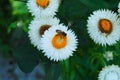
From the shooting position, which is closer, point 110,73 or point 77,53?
point 110,73

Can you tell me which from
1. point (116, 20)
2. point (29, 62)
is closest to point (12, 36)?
point (29, 62)

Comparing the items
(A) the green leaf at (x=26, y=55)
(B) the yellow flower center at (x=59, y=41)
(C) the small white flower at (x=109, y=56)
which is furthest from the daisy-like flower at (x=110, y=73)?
(A) the green leaf at (x=26, y=55)

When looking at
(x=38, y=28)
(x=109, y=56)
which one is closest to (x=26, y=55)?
(x=38, y=28)

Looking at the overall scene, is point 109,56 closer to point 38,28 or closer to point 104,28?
point 104,28

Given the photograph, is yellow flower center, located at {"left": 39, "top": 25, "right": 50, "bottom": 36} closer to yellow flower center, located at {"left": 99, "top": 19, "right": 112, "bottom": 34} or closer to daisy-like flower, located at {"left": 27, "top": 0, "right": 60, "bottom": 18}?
daisy-like flower, located at {"left": 27, "top": 0, "right": 60, "bottom": 18}

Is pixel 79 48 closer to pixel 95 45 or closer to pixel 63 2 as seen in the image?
pixel 95 45
